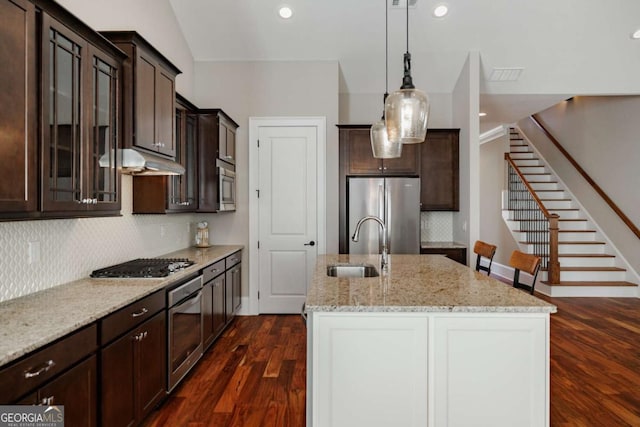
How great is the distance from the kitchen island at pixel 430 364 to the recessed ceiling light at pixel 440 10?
368 centimetres

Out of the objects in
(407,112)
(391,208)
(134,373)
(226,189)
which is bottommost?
(134,373)

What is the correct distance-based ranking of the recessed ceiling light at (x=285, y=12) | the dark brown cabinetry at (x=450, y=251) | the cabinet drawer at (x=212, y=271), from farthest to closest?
the dark brown cabinetry at (x=450, y=251) < the recessed ceiling light at (x=285, y=12) < the cabinet drawer at (x=212, y=271)

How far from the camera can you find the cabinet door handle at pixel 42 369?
138cm

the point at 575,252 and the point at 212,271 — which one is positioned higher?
the point at 212,271

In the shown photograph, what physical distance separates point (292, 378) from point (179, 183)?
A: 2.01 m

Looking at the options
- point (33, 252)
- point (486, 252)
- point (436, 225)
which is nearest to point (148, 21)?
point (33, 252)

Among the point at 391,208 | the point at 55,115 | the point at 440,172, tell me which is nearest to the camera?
the point at 55,115

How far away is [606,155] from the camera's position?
20.6 feet

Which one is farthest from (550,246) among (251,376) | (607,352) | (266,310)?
(251,376)

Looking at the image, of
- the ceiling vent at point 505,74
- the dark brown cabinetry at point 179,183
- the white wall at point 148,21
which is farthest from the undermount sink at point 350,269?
the ceiling vent at point 505,74

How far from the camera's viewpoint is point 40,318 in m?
1.70

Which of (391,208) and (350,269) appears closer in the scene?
(350,269)

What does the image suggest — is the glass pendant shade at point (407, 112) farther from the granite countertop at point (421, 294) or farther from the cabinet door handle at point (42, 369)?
the cabinet door handle at point (42, 369)

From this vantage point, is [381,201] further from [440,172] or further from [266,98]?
[266,98]
